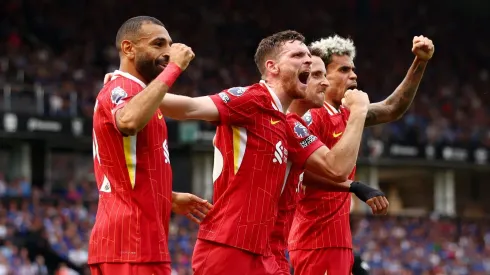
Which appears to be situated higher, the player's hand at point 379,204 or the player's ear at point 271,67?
the player's ear at point 271,67

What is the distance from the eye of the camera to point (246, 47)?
3017 centimetres

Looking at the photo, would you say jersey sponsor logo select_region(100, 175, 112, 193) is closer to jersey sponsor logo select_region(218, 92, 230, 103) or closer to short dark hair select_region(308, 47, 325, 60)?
jersey sponsor logo select_region(218, 92, 230, 103)

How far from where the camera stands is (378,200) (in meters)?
6.71

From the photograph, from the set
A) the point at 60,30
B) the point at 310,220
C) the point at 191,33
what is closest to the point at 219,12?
the point at 191,33

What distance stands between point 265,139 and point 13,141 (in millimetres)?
16995

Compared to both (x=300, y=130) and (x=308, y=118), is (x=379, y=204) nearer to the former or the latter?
(x=300, y=130)

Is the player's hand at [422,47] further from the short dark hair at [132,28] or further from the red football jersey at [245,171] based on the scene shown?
the short dark hair at [132,28]

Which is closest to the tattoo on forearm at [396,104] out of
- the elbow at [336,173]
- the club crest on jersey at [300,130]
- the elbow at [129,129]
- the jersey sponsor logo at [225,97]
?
the club crest on jersey at [300,130]

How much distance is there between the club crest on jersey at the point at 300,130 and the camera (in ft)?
21.9

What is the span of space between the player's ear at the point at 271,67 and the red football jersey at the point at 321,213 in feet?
3.58

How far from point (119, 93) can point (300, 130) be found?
5.23ft

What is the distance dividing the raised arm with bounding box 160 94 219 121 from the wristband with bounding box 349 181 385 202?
141 cm

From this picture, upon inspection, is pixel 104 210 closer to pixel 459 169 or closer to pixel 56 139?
pixel 56 139

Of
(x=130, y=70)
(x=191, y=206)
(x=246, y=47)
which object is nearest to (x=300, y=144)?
(x=191, y=206)
